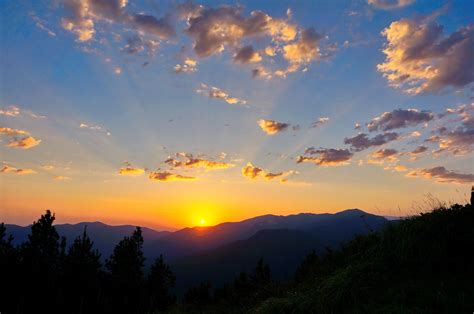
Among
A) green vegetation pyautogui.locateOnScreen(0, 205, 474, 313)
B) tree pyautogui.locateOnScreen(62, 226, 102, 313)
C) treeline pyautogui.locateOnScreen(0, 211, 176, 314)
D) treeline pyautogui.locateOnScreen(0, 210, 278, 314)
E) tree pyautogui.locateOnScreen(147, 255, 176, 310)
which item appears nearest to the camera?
green vegetation pyautogui.locateOnScreen(0, 205, 474, 313)

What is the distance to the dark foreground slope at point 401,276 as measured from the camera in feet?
24.9

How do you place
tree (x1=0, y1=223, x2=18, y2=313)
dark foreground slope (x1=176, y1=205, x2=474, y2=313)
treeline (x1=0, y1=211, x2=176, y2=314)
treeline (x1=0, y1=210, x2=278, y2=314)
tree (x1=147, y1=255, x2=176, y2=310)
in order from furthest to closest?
tree (x1=147, y1=255, x2=176, y2=310), treeline (x1=0, y1=211, x2=176, y2=314), treeline (x1=0, y1=210, x2=278, y2=314), tree (x1=0, y1=223, x2=18, y2=313), dark foreground slope (x1=176, y1=205, x2=474, y2=313)

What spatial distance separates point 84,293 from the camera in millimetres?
36750

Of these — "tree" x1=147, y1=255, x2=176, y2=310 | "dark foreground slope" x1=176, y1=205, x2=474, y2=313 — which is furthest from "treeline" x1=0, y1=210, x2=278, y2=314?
"dark foreground slope" x1=176, y1=205, x2=474, y2=313

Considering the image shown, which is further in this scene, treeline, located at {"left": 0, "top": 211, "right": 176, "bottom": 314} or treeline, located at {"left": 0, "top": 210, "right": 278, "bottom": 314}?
treeline, located at {"left": 0, "top": 211, "right": 176, "bottom": 314}

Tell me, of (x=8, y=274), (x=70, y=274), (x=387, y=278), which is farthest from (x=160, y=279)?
(x=387, y=278)

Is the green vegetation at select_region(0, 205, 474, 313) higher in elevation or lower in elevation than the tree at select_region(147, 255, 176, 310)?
higher

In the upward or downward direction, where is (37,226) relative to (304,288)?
upward

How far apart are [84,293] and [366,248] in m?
34.4

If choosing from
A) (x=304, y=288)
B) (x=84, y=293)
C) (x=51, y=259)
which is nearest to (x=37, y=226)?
(x=51, y=259)

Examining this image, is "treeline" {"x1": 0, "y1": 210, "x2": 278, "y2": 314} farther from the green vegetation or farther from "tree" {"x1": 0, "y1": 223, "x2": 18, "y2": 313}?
the green vegetation

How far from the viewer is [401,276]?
9023 mm

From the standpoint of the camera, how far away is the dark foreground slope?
7.59 metres

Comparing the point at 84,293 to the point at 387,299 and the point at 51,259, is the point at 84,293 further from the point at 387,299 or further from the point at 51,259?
the point at 387,299
